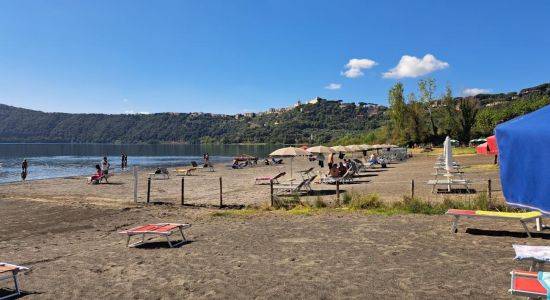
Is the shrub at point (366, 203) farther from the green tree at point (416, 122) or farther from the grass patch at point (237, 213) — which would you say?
the green tree at point (416, 122)

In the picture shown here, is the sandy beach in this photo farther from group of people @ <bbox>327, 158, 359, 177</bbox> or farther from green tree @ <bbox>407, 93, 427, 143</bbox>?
green tree @ <bbox>407, 93, 427, 143</bbox>

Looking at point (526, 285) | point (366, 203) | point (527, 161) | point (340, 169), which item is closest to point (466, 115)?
point (340, 169)

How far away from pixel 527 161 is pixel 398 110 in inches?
2773

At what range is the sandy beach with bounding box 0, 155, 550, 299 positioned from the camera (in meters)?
5.49

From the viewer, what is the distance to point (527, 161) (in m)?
2.62

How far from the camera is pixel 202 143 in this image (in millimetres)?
199875

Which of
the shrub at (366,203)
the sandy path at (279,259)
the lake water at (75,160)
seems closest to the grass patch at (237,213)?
the sandy path at (279,259)

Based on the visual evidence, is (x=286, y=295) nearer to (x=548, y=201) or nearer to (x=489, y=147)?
(x=548, y=201)

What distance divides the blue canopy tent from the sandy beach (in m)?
2.79

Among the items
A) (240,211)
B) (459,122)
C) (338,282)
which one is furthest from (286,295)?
(459,122)

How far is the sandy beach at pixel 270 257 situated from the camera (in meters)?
5.49

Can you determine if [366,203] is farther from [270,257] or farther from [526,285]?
[526,285]

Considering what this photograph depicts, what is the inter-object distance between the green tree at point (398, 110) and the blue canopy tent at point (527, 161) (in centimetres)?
6941

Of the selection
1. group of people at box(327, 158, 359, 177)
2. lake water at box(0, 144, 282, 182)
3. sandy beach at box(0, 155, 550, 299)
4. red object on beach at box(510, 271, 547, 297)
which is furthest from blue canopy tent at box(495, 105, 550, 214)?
lake water at box(0, 144, 282, 182)
